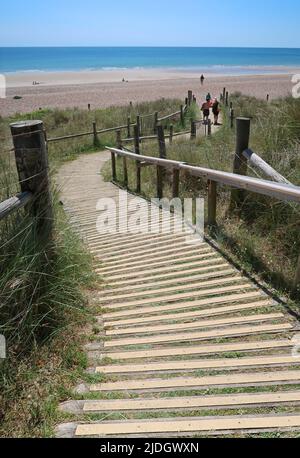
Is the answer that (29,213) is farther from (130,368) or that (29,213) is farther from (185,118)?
(185,118)

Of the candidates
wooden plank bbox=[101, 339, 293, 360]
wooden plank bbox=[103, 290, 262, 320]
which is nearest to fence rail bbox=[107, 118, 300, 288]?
wooden plank bbox=[103, 290, 262, 320]

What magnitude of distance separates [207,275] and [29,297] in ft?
6.12

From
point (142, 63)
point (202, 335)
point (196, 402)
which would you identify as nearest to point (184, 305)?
point (202, 335)

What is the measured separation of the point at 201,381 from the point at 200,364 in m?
0.18

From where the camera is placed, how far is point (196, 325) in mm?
3311

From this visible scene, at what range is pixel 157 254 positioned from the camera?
16.4 feet

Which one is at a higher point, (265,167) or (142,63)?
(142,63)

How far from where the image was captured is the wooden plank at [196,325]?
3.29 metres

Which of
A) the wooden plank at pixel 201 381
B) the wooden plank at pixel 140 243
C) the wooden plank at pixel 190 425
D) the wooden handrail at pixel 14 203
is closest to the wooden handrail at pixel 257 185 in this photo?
the wooden plank at pixel 140 243

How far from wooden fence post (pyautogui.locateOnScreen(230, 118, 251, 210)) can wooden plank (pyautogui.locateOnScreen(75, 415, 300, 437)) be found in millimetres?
3780

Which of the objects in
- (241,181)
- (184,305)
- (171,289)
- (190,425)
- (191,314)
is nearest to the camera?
(190,425)

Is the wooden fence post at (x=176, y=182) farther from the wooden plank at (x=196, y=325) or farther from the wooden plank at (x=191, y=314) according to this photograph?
the wooden plank at (x=196, y=325)

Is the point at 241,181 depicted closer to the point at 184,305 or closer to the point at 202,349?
the point at 184,305

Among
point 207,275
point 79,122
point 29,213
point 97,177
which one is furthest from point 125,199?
point 79,122
